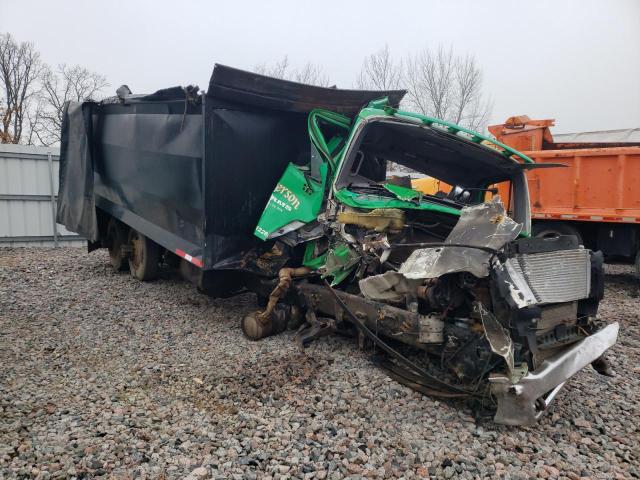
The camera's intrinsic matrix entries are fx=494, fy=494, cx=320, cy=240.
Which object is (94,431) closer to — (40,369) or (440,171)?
(40,369)

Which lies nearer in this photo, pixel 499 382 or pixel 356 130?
pixel 499 382

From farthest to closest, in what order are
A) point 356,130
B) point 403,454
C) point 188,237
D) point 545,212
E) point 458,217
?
point 545,212
point 188,237
point 356,130
point 458,217
point 403,454

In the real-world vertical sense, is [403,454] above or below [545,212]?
below

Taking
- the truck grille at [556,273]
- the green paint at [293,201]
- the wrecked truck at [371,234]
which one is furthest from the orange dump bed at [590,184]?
the green paint at [293,201]

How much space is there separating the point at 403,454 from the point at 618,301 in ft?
18.1

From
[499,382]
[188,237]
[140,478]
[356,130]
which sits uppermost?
[356,130]

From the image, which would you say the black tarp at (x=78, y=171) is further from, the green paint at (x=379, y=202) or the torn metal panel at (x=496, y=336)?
the torn metal panel at (x=496, y=336)

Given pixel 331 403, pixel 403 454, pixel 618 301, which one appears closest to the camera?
pixel 403 454

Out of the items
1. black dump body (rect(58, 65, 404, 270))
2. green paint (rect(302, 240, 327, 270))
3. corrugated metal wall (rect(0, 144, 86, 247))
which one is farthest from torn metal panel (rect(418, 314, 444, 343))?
corrugated metal wall (rect(0, 144, 86, 247))

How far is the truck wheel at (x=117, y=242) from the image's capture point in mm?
7801

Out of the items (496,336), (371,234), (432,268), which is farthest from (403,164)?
(496,336)

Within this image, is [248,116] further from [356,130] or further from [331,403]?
[331,403]

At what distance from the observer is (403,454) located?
9.86 feet

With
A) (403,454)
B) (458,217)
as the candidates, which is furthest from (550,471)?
(458,217)
